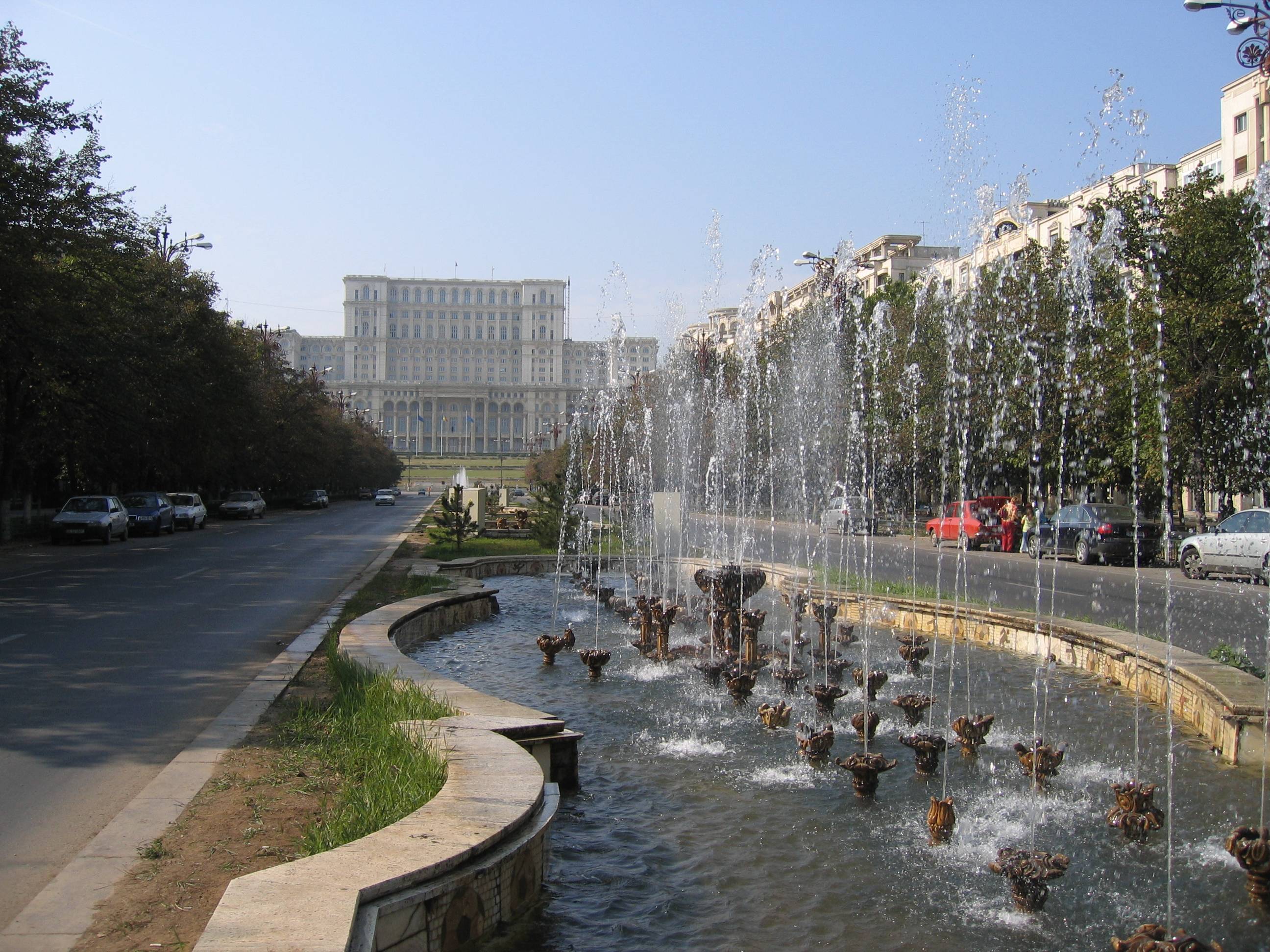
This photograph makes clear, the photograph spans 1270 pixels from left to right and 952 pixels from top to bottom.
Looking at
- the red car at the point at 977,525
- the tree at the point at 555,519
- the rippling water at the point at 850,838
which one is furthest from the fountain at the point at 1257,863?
the red car at the point at 977,525

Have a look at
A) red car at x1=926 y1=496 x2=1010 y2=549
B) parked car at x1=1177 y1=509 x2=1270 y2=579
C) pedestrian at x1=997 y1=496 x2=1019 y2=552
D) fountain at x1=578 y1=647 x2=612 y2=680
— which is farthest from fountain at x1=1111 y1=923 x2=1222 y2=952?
pedestrian at x1=997 y1=496 x2=1019 y2=552

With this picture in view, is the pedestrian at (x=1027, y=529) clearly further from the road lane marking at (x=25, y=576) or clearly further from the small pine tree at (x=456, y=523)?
the road lane marking at (x=25, y=576)

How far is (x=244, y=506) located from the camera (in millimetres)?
49281

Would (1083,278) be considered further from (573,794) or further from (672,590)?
(573,794)

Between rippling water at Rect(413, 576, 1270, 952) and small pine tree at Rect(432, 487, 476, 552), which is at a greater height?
small pine tree at Rect(432, 487, 476, 552)

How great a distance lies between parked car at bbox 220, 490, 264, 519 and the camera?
48750mm

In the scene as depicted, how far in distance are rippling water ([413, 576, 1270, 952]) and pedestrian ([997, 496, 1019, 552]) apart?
21.8 metres

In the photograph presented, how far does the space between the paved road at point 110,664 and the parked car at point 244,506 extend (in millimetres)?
23483

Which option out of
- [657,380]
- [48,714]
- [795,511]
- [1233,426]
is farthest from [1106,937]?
[657,380]

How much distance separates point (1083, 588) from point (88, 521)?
950 inches

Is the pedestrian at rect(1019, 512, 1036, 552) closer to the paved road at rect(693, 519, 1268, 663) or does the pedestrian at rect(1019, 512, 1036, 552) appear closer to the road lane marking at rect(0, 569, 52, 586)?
the paved road at rect(693, 519, 1268, 663)

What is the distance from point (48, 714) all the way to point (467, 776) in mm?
4501

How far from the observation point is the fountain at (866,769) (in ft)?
22.2

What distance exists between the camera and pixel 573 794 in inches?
269
